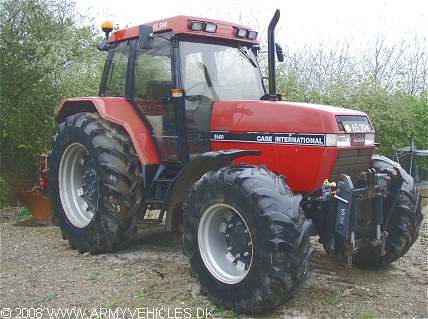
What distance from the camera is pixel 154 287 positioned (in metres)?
4.38

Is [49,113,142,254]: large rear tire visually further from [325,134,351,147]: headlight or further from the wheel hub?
[325,134,351,147]: headlight

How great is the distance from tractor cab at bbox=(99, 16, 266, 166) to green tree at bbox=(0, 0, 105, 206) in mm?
3570

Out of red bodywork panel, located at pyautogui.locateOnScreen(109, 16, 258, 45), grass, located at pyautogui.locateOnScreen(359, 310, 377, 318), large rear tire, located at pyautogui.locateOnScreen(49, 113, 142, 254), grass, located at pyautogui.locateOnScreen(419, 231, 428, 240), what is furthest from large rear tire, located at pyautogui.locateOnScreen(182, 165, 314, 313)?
grass, located at pyautogui.locateOnScreen(419, 231, 428, 240)

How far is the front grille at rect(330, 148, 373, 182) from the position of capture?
4.19 m

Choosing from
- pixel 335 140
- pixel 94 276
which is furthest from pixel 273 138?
pixel 94 276

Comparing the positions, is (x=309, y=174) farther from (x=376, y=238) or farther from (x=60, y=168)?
(x=60, y=168)

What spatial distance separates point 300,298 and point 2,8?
7.56 m

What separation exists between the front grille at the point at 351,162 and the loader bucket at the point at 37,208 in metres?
4.58

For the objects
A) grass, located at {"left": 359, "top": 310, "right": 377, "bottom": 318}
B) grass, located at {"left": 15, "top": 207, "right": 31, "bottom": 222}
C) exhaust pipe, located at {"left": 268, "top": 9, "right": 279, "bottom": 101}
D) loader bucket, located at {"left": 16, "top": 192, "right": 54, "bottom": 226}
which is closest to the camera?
grass, located at {"left": 359, "top": 310, "right": 377, "bottom": 318}

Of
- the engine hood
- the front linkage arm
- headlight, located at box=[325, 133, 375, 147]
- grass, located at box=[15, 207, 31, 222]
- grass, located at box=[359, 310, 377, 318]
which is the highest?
the engine hood

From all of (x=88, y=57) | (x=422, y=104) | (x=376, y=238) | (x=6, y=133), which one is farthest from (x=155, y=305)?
(x=422, y=104)

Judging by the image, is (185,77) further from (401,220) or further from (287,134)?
(401,220)

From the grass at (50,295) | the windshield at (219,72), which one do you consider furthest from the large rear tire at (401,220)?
the grass at (50,295)

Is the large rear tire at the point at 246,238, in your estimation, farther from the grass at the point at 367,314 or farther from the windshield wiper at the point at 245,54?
the windshield wiper at the point at 245,54
